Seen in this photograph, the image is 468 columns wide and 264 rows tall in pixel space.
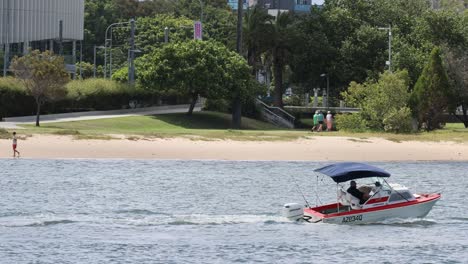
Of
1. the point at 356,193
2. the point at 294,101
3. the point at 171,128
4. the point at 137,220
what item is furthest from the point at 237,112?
the point at 356,193

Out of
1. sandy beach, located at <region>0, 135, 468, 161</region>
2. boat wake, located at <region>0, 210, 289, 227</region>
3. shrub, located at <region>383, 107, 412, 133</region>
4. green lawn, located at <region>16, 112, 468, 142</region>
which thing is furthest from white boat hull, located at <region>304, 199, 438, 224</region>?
shrub, located at <region>383, 107, 412, 133</region>

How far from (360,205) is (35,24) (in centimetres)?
8409

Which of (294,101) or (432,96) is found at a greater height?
(432,96)

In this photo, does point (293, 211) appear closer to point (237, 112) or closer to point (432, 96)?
point (432, 96)

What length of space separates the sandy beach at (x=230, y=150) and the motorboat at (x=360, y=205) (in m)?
20.2

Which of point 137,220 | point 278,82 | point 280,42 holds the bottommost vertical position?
point 137,220

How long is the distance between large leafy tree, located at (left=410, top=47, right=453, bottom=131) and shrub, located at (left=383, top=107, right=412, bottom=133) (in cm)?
320

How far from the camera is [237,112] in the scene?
3435 inches

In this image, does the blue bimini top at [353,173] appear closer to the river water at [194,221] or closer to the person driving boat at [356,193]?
the person driving boat at [356,193]

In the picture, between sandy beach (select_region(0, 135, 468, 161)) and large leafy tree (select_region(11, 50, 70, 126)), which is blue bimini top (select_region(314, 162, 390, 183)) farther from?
large leafy tree (select_region(11, 50, 70, 126))

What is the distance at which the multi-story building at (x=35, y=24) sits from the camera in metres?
113

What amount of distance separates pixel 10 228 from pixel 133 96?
180 feet

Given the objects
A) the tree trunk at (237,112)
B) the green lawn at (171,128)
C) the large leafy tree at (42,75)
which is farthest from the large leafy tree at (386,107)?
the large leafy tree at (42,75)

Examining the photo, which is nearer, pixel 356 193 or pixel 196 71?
pixel 356 193
